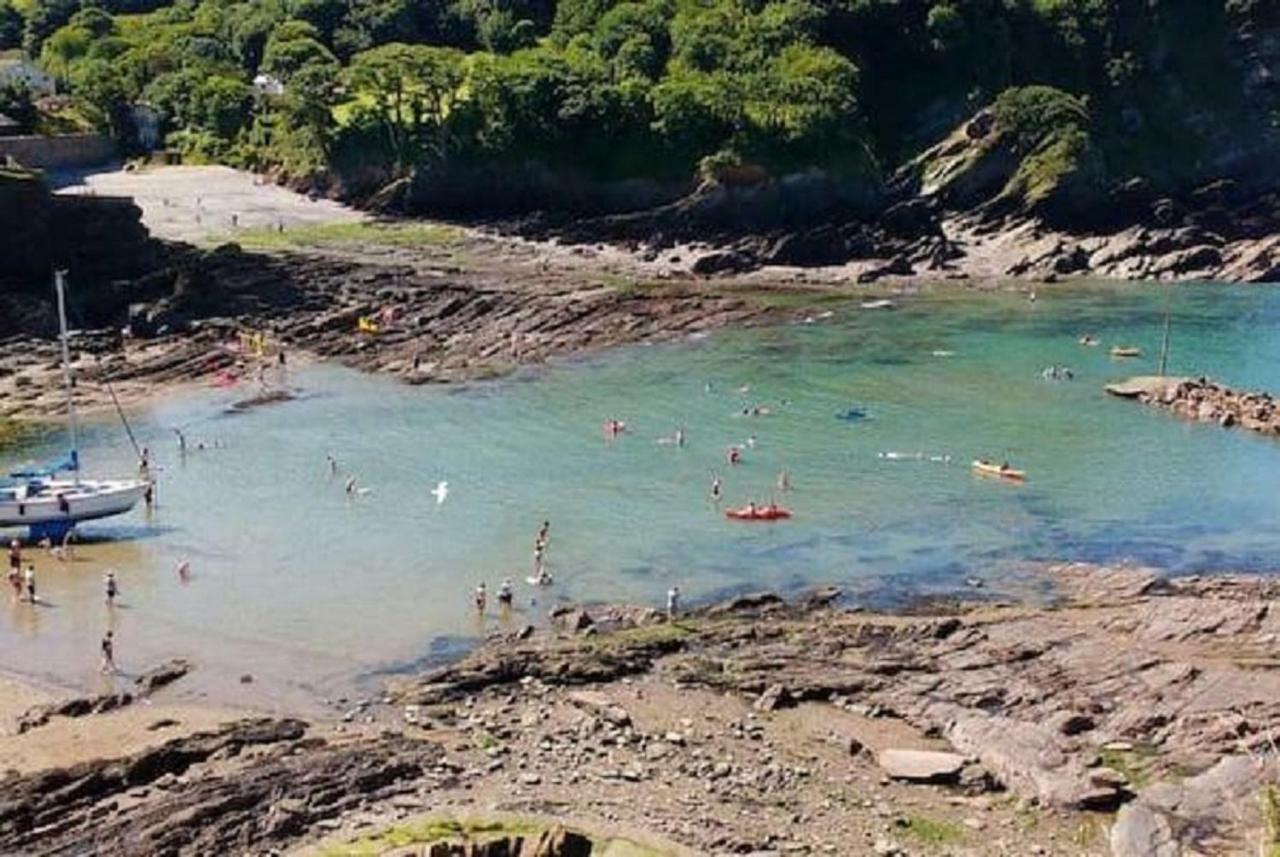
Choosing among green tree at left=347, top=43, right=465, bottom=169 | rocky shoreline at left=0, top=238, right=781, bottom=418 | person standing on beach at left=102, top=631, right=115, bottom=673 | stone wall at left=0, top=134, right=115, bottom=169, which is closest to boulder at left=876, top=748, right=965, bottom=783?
person standing on beach at left=102, top=631, right=115, bottom=673

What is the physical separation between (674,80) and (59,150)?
44.4m

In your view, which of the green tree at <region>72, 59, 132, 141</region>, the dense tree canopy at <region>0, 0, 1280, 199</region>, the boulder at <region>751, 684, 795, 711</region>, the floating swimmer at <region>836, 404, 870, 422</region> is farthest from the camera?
the green tree at <region>72, 59, 132, 141</region>

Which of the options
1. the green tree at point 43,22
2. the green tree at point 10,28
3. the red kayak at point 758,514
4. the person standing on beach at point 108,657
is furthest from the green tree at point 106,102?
the person standing on beach at point 108,657

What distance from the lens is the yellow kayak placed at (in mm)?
54000

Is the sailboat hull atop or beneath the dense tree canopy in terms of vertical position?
beneath

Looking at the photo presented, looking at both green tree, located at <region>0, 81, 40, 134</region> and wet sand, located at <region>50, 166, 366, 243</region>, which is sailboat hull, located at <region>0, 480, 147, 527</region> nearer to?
wet sand, located at <region>50, 166, 366, 243</region>

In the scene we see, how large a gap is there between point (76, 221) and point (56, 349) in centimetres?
902

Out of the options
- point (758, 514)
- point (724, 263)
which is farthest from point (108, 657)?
point (724, 263)

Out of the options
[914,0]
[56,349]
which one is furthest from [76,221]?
[914,0]

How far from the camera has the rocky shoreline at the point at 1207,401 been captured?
61344 mm

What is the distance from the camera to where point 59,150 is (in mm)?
110125

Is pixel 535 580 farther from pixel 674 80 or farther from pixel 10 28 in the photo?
pixel 10 28

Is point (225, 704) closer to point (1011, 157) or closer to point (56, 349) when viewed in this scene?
point (56, 349)

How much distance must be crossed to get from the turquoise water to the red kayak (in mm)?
577
